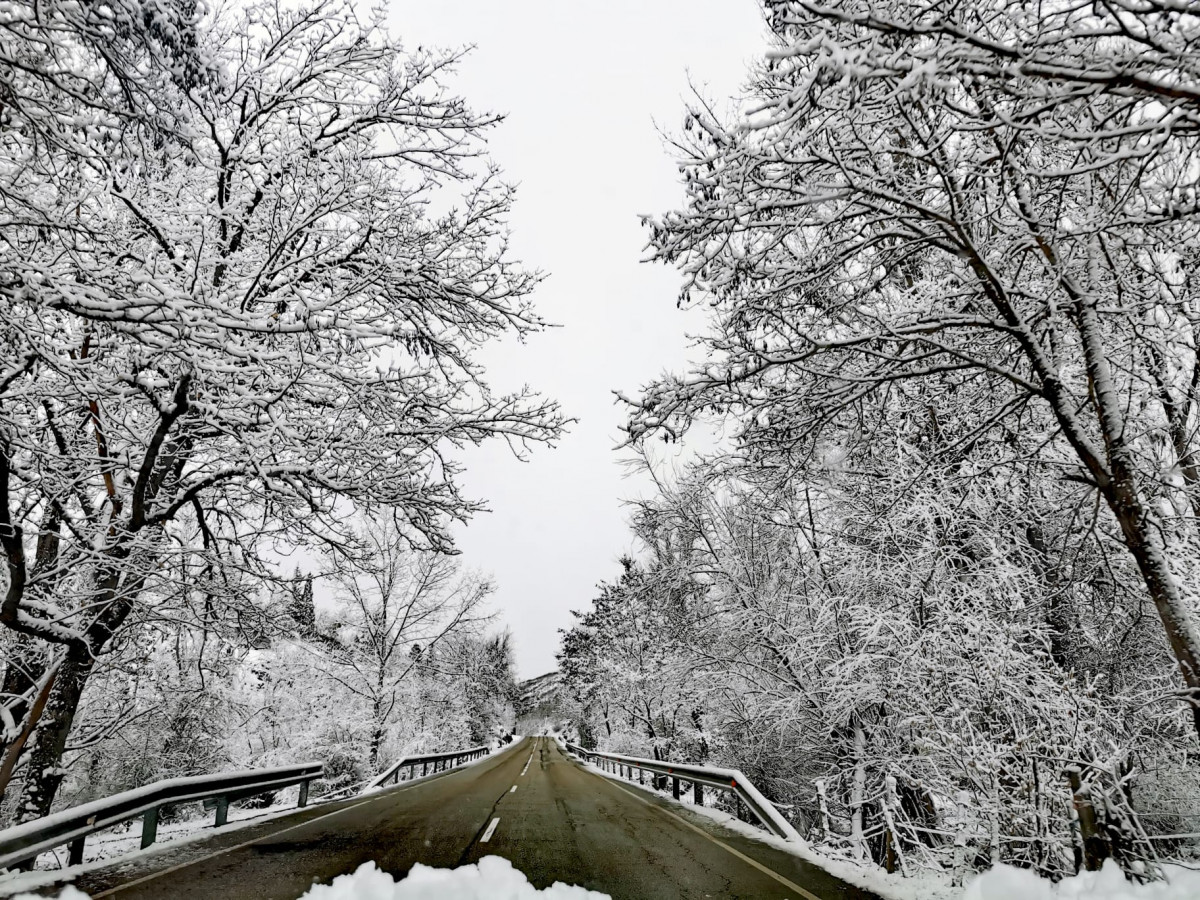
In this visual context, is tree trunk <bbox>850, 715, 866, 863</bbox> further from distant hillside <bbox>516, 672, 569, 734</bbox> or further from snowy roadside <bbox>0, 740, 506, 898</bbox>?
distant hillside <bbox>516, 672, 569, 734</bbox>

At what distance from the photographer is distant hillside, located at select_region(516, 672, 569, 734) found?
11018 cm

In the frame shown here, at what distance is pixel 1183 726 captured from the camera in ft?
22.4

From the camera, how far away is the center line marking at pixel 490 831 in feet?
26.3

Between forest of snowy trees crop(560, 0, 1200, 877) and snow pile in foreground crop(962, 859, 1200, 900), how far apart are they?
1.34 metres

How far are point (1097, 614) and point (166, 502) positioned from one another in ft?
42.4

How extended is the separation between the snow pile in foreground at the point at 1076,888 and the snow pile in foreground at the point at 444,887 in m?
2.26

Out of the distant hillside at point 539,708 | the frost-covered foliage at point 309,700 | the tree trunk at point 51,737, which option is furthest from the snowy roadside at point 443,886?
the distant hillside at point 539,708

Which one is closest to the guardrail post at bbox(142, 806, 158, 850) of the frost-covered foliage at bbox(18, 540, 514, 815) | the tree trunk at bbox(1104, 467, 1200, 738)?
the frost-covered foliage at bbox(18, 540, 514, 815)

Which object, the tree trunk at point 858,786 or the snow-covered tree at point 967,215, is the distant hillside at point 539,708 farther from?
the snow-covered tree at point 967,215

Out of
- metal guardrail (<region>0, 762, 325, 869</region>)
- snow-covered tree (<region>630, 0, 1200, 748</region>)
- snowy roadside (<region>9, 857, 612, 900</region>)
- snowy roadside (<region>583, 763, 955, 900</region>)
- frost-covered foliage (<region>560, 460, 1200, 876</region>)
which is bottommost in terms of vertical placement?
snowy roadside (<region>583, 763, 955, 900</region>)

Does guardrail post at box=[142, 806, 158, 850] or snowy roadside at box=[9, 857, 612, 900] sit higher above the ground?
snowy roadside at box=[9, 857, 612, 900]

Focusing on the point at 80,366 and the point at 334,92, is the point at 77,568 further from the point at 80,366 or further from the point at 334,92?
the point at 334,92

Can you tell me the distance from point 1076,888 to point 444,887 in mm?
3386

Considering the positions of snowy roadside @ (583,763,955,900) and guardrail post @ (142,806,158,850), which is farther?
guardrail post @ (142,806,158,850)
